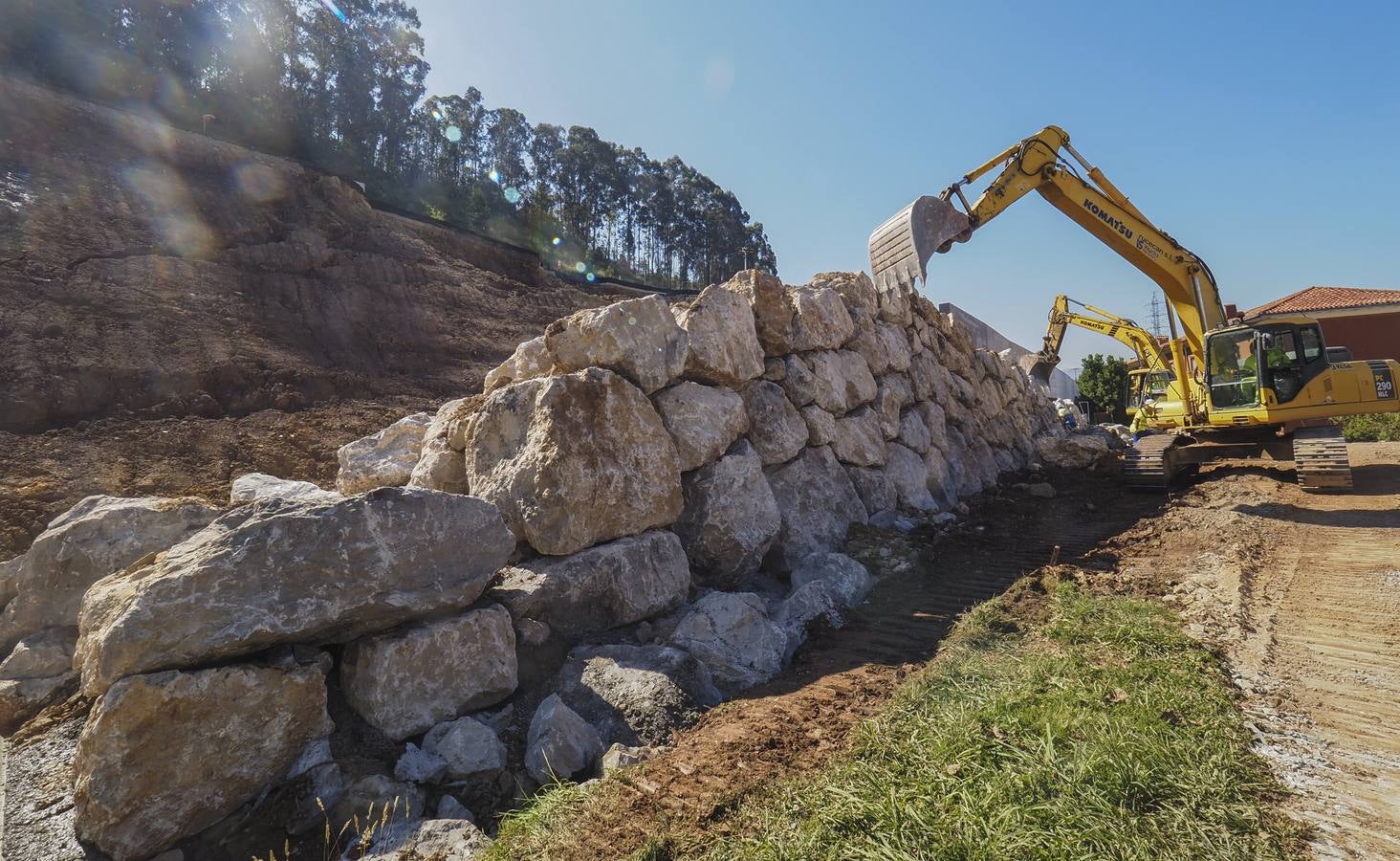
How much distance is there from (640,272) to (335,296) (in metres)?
27.7

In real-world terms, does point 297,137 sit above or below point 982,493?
above

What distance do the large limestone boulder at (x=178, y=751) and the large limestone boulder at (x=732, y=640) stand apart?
181 centimetres

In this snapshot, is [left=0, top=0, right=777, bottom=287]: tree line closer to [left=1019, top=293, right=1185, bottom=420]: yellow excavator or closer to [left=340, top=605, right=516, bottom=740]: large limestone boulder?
[left=1019, top=293, right=1185, bottom=420]: yellow excavator

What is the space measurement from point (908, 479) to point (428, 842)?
19.2ft

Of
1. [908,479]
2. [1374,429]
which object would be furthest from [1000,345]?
[908,479]

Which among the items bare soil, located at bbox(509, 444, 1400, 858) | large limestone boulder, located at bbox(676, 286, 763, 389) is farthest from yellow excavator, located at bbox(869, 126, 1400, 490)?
large limestone boulder, located at bbox(676, 286, 763, 389)

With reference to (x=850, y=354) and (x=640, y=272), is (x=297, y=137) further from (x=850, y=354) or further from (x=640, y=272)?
(x=850, y=354)

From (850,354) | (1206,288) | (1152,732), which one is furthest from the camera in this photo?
(1206,288)

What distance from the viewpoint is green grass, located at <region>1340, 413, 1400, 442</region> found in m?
13.5

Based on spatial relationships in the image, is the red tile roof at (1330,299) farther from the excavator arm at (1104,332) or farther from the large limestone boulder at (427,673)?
the large limestone boulder at (427,673)

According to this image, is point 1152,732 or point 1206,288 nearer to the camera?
point 1152,732

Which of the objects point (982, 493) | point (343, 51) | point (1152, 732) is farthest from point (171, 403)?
point (343, 51)

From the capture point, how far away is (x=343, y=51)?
92.8 feet

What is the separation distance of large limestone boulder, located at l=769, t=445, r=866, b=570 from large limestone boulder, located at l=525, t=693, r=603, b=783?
2.53 metres
